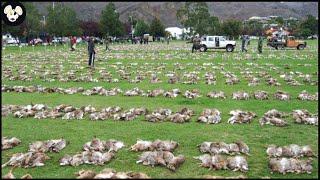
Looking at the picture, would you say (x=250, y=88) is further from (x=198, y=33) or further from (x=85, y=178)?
(x=198, y=33)

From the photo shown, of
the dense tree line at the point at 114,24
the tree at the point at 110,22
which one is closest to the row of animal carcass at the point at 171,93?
the dense tree line at the point at 114,24

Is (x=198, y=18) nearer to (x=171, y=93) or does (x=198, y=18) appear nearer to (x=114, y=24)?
(x=114, y=24)

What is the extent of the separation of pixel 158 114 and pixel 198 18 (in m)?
123

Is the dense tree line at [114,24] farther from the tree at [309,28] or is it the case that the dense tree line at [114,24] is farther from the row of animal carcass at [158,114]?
the row of animal carcass at [158,114]

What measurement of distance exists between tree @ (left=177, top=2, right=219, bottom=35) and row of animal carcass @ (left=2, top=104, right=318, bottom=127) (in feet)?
385

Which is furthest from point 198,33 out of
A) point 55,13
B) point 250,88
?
point 250,88

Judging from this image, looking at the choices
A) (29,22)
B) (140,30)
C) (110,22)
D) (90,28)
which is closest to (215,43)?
(29,22)

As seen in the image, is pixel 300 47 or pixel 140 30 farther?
pixel 140 30

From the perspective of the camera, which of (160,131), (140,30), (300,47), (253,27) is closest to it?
(160,131)

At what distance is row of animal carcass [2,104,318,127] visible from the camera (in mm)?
12555

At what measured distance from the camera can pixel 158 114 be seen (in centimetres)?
1316

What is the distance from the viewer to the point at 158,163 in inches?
342

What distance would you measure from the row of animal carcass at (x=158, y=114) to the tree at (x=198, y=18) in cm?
11726

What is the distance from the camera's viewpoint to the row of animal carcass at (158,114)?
12.6 m
